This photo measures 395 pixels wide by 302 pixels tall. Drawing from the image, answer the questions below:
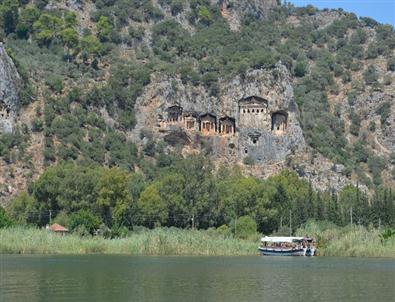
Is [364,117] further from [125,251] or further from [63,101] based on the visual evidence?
[125,251]

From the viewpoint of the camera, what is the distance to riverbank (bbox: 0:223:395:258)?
91.1 meters

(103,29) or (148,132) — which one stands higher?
(103,29)

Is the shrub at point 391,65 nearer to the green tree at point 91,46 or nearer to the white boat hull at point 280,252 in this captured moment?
the green tree at point 91,46

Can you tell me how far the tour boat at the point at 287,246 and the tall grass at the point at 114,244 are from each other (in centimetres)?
568

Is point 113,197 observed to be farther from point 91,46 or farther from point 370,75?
point 370,75

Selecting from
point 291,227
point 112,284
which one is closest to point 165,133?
point 291,227

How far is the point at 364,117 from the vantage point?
548 ft

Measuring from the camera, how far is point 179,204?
115375 millimetres

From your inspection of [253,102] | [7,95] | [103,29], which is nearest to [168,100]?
[253,102]

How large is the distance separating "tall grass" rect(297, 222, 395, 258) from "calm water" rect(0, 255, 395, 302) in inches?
401

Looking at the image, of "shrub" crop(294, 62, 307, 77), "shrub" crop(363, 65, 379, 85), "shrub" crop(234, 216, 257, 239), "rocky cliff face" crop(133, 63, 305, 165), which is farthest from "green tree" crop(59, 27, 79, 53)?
"shrub" crop(234, 216, 257, 239)

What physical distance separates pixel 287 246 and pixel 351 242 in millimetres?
10558

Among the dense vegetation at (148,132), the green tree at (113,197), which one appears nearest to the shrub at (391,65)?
the dense vegetation at (148,132)

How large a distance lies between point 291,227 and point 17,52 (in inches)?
2420
